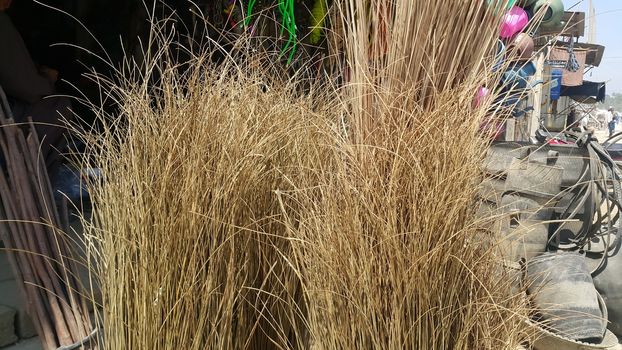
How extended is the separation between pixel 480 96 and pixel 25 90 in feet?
6.17

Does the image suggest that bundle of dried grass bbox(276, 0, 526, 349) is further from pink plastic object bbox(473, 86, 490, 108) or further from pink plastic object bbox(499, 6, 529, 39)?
pink plastic object bbox(499, 6, 529, 39)

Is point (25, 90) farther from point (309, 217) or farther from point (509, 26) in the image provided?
point (509, 26)

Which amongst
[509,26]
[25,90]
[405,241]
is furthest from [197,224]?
[25,90]

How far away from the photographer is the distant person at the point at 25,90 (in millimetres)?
2236

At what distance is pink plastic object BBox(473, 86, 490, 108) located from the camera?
4.17ft

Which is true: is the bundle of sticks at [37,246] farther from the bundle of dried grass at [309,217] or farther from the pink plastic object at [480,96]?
the pink plastic object at [480,96]

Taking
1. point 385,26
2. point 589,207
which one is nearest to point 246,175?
point 385,26

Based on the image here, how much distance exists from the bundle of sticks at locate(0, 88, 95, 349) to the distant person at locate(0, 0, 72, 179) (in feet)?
1.94

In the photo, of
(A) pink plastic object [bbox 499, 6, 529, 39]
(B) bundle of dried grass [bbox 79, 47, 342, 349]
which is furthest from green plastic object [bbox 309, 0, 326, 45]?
(B) bundle of dried grass [bbox 79, 47, 342, 349]

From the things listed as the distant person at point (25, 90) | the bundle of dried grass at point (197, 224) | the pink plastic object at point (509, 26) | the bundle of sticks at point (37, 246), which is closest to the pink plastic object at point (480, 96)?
the pink plastic object at point (509, 26)

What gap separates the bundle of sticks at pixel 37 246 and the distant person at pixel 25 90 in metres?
0.59

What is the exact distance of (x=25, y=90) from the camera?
7.52 ft

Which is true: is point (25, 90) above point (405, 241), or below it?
above

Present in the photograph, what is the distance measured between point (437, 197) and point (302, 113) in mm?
493
